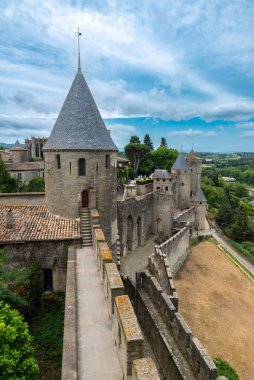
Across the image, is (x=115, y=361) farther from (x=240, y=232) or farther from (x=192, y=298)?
(x=240, y=232)

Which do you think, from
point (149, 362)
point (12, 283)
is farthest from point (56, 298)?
point (149, 362)

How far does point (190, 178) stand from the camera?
47.9 m

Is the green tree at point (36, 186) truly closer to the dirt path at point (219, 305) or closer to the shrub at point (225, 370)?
the dirt path at point (219, 305)

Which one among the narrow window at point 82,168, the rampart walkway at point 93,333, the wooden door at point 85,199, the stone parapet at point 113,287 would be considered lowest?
the rampart walkway at point 93,333

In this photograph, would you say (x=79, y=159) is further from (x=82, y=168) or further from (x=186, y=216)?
(x=186, y=216)

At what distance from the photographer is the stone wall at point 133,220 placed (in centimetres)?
2862

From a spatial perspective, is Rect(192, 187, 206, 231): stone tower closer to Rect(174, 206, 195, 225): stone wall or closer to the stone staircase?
Rect(174, 206, 195, 225): stone wall

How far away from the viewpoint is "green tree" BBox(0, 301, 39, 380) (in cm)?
797

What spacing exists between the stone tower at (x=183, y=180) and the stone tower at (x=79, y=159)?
93.1ft

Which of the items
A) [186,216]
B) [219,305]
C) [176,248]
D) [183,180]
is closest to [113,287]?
[219,305]

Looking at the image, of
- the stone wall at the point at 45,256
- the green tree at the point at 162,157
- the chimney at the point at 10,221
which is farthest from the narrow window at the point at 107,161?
the green tree at the point at 162,157

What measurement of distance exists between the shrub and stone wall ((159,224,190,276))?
9.79 meters

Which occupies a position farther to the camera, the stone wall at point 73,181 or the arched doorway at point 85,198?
the arched doorway at point 85,198

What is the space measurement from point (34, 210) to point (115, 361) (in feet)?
40.8
